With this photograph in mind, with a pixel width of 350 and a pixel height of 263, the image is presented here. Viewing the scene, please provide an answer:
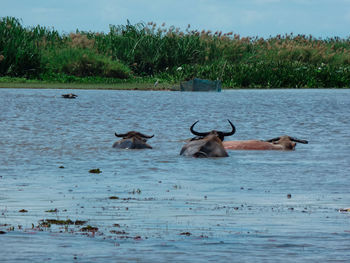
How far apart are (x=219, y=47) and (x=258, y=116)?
28723 mm

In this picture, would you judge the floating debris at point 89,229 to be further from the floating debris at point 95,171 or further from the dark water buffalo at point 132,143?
the dark water buffalo at point 132,143

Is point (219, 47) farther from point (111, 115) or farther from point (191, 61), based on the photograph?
point (111, 115)

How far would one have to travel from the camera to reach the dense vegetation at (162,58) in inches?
1959

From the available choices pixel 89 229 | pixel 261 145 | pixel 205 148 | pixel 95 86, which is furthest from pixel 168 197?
pixel 95 86

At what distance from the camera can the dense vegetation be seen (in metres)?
49.8

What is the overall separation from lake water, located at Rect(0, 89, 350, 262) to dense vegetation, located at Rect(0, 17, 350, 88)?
24.7 metres

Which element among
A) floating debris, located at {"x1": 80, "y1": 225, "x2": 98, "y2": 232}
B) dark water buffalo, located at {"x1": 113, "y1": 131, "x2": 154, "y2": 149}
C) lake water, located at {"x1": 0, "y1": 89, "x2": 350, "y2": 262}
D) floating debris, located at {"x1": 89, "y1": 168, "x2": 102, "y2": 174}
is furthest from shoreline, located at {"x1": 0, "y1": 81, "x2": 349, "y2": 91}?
floating debris, located at {"x1": 80, "y1": 225, "x2": 98, "y2": 232}

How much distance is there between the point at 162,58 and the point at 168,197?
44.9m

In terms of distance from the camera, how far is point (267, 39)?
65.4 m

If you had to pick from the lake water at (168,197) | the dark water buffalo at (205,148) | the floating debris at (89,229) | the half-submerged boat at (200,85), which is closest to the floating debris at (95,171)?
the lake water at (168,197)

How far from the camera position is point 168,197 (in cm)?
1065

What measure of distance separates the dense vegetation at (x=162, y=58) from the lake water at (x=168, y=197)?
81.1 feet

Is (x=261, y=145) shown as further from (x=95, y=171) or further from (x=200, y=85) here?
(x=200, y=85)

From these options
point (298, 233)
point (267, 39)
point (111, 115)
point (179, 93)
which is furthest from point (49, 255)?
point (267, 39)
